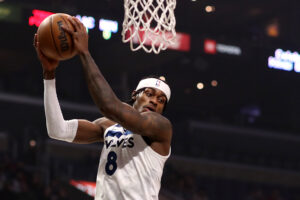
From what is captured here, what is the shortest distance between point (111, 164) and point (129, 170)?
125 millimetres

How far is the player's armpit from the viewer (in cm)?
424

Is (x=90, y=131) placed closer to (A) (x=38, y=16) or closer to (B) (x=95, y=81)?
(B) (x=95, y=81)

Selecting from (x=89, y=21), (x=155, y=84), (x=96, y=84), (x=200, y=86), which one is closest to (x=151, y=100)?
(x=155, y=84)

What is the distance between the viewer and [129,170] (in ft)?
12.8

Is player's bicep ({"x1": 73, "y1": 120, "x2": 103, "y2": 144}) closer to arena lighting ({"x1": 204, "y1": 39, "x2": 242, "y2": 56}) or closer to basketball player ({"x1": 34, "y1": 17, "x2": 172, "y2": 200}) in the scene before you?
basketball player ({"x1": 34, "y1": 17, "x2": 172, "y2": 200})

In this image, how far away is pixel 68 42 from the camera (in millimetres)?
3496

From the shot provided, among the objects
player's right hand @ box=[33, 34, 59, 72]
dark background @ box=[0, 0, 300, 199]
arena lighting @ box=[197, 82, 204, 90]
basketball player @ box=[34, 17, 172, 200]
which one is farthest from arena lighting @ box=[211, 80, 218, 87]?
player's right hand @ box=[33, 34, 59, 72]

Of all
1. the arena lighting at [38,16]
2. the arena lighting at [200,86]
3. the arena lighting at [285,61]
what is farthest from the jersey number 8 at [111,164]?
the arena lighting at [200,86]

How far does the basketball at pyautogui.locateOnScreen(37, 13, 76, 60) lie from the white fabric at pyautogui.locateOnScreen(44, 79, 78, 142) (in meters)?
0.29

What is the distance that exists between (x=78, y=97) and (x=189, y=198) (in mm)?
4963

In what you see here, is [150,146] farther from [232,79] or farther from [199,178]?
[199,178]

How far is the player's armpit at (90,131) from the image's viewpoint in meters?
4.24

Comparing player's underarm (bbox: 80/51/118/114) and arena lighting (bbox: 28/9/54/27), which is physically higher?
arena lighting (bbox: 28/9/54/27)

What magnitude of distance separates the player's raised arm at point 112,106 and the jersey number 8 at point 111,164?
262 millimetres
